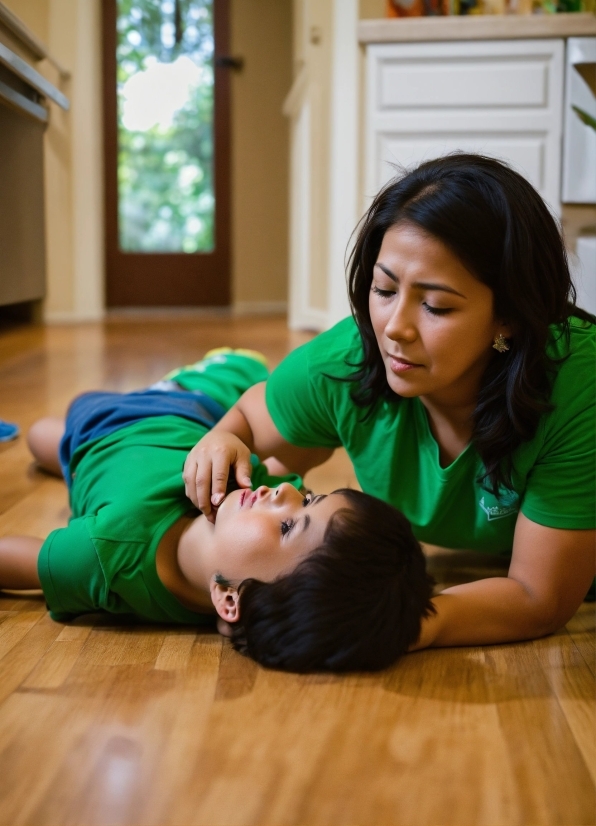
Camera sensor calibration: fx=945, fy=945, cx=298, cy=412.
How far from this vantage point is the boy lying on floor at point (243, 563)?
89cm

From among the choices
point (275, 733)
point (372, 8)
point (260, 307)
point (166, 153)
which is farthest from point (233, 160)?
point (275, 733)

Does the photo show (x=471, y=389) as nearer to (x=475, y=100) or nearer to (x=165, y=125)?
(x=475, y=100)

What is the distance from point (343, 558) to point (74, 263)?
442 centimetres

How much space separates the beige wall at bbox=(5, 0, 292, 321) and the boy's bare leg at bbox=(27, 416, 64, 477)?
3022mm

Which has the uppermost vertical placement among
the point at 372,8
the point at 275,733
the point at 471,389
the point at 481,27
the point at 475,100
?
the point at 372,8

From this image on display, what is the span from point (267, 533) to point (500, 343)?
0.31m

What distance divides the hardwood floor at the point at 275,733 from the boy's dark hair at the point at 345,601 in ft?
0.08

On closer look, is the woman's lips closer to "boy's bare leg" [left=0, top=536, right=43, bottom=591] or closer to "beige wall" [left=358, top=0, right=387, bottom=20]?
"boy's bare leg" [left=0, top=536, right=43, bottom=591]

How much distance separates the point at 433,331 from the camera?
36.7 inches

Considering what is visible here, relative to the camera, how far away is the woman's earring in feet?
3.21

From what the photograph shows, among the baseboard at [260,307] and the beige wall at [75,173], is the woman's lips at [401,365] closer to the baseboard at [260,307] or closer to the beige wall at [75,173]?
the beige wall at [75,173]

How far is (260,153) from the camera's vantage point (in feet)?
17.9

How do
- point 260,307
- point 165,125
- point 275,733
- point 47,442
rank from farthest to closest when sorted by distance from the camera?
point 260,307 → point 165,125 → point 47,442 → point 275,733

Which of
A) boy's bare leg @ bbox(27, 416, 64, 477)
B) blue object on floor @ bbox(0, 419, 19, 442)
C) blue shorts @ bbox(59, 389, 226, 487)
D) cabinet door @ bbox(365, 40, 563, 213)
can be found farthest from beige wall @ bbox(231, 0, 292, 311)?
blue shorts @ bbox(59, 389, 226, 487)
